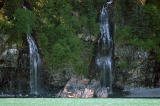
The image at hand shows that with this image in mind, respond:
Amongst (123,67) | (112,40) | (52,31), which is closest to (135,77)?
(123,67)

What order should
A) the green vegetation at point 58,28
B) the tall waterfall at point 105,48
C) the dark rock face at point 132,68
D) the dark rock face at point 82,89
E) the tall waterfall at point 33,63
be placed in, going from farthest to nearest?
1. the dark rock face at point 132,68
2. the tall waterfall at point 105,48
3. the tall waterfall at point 33,63
4. the green vegetation at point 58,28
5. the dark rock face at point 82,89

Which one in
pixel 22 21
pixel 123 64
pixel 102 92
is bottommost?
pixel 102 92

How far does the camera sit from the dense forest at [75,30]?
9.41 metres

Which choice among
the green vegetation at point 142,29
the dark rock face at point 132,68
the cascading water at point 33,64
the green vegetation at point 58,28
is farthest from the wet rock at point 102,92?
the cascading water at point 33,64

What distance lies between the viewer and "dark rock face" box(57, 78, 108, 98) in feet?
30.1

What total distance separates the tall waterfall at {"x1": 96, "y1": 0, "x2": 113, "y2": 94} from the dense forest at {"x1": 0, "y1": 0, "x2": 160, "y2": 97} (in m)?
0.15

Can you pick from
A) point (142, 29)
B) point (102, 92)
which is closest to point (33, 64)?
point (102, 92)

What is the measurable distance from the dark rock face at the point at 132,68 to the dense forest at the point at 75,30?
0.14 feet

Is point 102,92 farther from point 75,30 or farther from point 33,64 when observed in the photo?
point 33,64

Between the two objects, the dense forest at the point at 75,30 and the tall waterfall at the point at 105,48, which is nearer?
the dense forest at the point at 75,30

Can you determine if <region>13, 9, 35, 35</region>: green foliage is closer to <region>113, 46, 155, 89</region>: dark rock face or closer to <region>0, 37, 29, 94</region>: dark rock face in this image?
<region>0, 37, 29, 94</region>: dark rock face

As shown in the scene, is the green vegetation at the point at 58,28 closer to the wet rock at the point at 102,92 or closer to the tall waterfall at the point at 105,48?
the tall waterfall at the point at 105,48

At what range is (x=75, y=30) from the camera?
9.69 m

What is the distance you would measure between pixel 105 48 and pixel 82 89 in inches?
58.0
